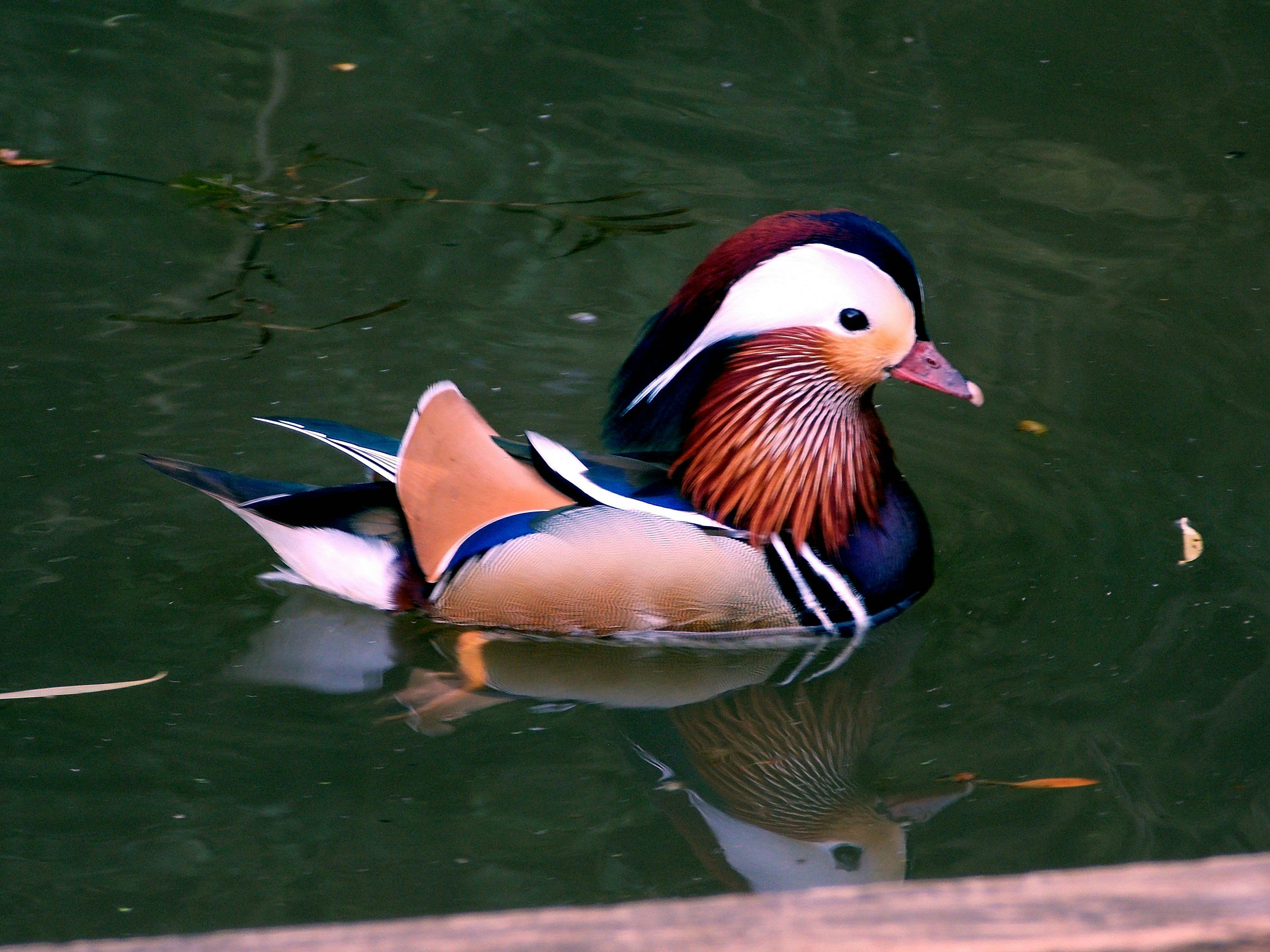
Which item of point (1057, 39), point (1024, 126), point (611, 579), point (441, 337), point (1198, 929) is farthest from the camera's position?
point (1057, 39)

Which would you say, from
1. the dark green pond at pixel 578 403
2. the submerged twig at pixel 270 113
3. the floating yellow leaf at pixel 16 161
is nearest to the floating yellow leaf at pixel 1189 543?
the dark green pond at pixel 578 403

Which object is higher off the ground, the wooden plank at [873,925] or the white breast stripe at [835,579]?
the wooden plank at [873,925]

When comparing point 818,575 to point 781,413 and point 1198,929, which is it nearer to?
point 781,413

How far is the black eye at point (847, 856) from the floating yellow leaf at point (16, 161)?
3739 millimetres

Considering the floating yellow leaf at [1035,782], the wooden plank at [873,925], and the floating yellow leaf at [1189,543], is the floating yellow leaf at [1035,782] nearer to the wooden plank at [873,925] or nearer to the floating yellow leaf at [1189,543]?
the floating yellow leaf at [1189,543]

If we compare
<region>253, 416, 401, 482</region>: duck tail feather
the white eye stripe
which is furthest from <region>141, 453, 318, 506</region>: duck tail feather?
the white eye stripe

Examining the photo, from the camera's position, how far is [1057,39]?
586 cm

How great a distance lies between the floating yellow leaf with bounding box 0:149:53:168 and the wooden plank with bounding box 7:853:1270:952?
13.2ft

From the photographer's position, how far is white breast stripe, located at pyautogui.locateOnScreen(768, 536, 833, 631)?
3.01 m

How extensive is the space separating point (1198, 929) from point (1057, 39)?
5.02 m

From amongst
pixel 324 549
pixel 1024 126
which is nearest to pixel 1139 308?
pixel 1024 126

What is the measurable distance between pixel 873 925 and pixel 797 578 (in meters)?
Result: 1.58

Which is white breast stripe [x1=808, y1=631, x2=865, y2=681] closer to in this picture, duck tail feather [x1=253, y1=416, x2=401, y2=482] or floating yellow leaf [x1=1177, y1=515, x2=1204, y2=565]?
floating yellow leaf [x1=1177, y1=515, x2=1204, y2=565]

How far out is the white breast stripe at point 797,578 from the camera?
9.88 ft
